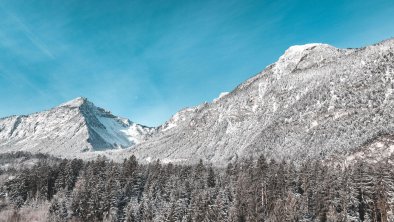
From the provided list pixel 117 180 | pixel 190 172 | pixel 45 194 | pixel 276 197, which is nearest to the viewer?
pixel 276 197

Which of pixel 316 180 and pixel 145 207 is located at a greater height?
pixel 316 180

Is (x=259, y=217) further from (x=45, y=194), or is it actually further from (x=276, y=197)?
(x=45, y=194)

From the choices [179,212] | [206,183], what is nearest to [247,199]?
[179,212]

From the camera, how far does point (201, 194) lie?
121 meters

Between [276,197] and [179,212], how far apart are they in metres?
28.9

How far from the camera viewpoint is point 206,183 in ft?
465

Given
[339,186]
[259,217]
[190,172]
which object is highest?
[190,172]

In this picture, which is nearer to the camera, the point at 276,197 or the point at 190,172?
the point at 276,197

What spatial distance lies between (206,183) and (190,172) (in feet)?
65.6

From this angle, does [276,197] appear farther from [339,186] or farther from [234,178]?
[234,178]

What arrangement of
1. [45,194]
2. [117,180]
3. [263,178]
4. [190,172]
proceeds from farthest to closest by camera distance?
[190,172] < [45,194] < [117,180] < [263,178]

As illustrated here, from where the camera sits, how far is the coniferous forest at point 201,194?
10047 cm

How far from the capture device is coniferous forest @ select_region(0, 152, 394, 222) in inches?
3955

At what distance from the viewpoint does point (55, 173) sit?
502 feet
